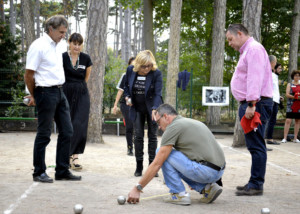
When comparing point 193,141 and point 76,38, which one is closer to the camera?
point 193,141

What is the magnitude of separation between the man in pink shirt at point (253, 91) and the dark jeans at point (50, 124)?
89.5 inches

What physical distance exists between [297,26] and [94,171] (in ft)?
38.9

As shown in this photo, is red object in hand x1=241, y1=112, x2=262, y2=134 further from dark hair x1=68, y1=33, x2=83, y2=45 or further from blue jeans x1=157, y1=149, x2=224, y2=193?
dark hair x1=68, y1=33, x2=83, y2=45

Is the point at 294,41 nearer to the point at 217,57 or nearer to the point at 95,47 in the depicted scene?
the point at 217,57

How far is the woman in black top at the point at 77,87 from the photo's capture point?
→ 6.04m

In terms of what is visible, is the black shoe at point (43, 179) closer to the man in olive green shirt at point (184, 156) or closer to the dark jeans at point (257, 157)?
the man in olive green shirt at point (184, 156)

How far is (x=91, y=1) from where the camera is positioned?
9898 millimetres

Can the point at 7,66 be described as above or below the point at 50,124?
above

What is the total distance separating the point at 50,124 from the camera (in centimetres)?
522

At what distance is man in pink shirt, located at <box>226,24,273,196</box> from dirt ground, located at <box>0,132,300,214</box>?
10.0 inches

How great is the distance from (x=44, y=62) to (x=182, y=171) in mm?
2246

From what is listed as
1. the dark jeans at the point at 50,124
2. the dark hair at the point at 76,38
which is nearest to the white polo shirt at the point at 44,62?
the dark jeans at the point at 50,124

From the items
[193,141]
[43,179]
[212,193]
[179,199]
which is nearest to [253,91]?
[193,141]

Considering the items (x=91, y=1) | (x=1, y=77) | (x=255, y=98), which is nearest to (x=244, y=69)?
(x=255, y=98)
